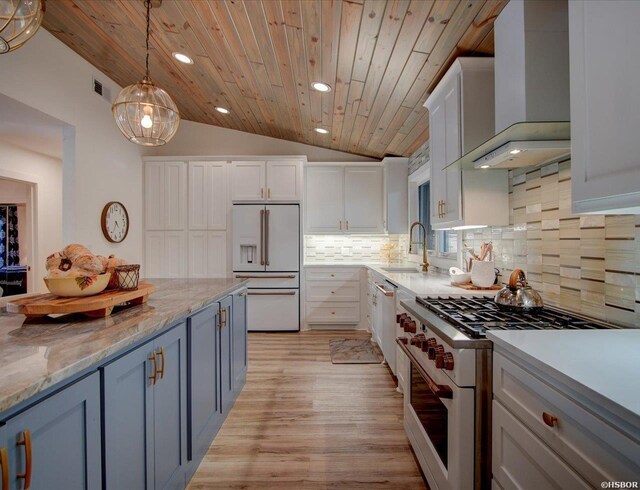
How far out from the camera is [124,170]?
4.23m

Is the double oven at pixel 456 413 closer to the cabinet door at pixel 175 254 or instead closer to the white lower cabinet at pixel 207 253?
the white lower cabinet at pixel 207 253

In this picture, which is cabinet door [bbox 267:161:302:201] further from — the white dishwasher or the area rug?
the area rug

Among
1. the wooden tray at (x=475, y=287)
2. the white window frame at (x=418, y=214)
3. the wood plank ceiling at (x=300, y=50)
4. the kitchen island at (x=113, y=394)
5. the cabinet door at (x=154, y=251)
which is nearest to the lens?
the kitchen island at (x=113, y=394)

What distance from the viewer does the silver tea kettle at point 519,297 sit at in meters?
1.55

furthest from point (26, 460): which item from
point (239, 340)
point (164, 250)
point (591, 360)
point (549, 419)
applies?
point (164, 250)

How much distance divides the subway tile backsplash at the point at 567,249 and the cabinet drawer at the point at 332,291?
2.35 m

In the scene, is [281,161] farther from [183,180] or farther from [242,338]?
[242,338]

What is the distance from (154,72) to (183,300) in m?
2.98

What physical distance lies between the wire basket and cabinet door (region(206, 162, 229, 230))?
10.0ft

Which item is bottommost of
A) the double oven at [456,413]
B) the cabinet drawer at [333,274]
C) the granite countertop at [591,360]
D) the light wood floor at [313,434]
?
the light wood floor at [313,434]

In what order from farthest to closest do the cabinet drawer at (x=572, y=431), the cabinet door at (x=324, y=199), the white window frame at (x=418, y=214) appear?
the cabinet door at (x=324, y=199) < the white window frame at (x=418, y=214) < the cabinet drawer at (x=572, y=431)

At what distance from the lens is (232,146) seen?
5.09 meters

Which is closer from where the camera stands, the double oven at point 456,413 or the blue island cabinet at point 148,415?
the blue island cabinet at point 148,415

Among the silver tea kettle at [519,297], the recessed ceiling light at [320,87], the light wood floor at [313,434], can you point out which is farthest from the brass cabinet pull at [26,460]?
the recessed ceiling light at [320,87]
